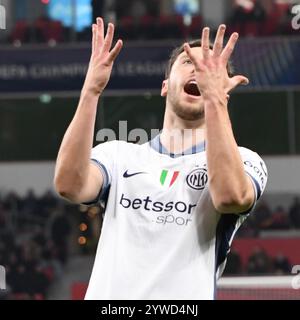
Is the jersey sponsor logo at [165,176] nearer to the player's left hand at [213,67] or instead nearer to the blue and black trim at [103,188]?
the blue and black trim at [103,188]

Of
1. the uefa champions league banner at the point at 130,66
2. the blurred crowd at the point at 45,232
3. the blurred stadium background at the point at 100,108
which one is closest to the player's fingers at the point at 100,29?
the blurred crowd at the point at 45,232

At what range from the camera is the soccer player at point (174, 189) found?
297 cm

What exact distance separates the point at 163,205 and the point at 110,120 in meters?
11.2

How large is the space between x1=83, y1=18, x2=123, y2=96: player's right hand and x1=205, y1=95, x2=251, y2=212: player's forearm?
13.8 inches

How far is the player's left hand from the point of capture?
118 inches

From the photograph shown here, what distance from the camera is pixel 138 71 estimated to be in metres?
15.0

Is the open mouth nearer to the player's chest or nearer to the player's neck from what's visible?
the player's neck

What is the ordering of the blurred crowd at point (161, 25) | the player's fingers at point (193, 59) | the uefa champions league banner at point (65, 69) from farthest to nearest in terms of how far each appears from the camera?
the blurred crowd at point (161, 25) → the uefa champions league banner at point (65, 69) → the player's fingers at point (193, 59)

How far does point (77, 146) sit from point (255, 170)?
2.00 ft

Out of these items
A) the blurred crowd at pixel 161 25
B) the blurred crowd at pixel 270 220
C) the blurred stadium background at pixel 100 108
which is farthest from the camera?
the blurred crowd at pixel 161 25

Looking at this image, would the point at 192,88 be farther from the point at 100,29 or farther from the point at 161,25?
the point at 161,25

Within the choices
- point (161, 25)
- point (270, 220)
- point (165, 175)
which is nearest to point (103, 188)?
point (165, 175)
